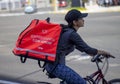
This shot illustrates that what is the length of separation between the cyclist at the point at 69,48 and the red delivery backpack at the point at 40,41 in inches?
3.8

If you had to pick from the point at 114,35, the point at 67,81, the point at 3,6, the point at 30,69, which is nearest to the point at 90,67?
the point at 30,69

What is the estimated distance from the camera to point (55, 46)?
17.5 feet

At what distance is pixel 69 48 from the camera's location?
5.43 m

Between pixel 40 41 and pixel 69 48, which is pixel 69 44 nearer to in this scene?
pixel 69 48

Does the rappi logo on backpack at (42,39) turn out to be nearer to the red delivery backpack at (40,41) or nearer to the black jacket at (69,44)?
the red delivery backpack at (40,41)

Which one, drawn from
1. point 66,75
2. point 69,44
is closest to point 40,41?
point 69,44

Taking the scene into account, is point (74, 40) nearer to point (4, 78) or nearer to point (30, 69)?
point (4, 78)

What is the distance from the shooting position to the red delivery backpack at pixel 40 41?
5336 millimetres

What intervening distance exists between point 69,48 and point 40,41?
0.40 meters

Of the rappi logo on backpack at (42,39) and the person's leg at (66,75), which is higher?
the rappi logo on backpack at (42,39)

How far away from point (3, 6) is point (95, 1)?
14.2 meters

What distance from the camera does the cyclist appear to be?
529 centimetres

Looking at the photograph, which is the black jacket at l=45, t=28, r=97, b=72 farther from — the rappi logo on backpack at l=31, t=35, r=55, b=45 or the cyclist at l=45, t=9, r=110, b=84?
the rappi logo on backpack at l=31, t=35, r=55, b=45

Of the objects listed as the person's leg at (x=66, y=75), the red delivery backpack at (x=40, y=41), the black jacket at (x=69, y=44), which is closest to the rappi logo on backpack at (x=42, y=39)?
the red delivery backpack at (x=40, y=41)
